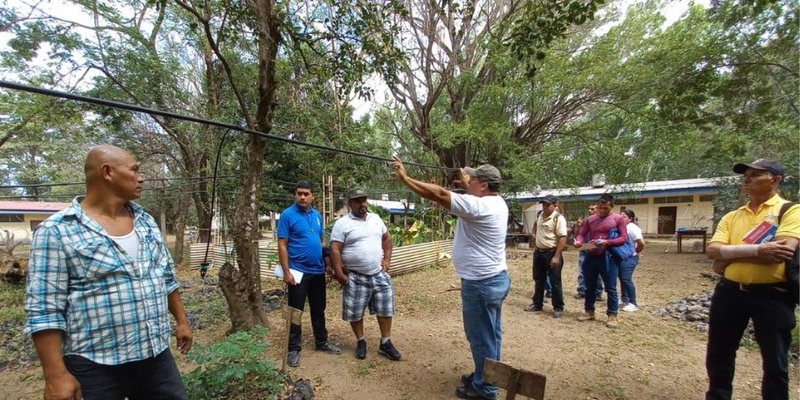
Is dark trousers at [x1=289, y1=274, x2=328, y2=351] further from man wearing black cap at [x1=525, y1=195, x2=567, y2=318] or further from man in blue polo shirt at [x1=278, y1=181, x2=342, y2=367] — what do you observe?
man wearing black cap at [x1=525, y1=195, x2=567, y2=318]

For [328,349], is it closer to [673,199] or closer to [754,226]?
[754,226]

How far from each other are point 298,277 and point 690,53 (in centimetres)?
1026

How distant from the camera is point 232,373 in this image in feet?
7.65

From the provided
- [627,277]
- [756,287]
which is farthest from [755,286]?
[627,277]

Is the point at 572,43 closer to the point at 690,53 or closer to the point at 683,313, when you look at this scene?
the point at 690,53

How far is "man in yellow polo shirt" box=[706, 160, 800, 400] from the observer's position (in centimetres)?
216

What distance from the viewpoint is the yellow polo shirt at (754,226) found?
216cm

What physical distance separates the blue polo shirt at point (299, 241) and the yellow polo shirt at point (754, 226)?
10.3 feet

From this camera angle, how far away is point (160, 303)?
5.74ft

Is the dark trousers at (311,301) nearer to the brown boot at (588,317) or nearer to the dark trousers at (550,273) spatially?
the dark trousers at (550,273)

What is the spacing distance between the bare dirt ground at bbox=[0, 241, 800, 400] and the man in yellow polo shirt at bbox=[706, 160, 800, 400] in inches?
35.9

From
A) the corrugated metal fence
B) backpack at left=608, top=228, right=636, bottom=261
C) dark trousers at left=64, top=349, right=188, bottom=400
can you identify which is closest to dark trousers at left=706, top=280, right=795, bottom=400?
backpack at left=608, top=228, right=636, bottom=261

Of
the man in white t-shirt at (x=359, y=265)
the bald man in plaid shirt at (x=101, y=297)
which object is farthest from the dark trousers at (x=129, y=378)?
the man in white t-shirt at (x=359, y=265)

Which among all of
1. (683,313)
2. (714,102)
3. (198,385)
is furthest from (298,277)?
(714,102)
